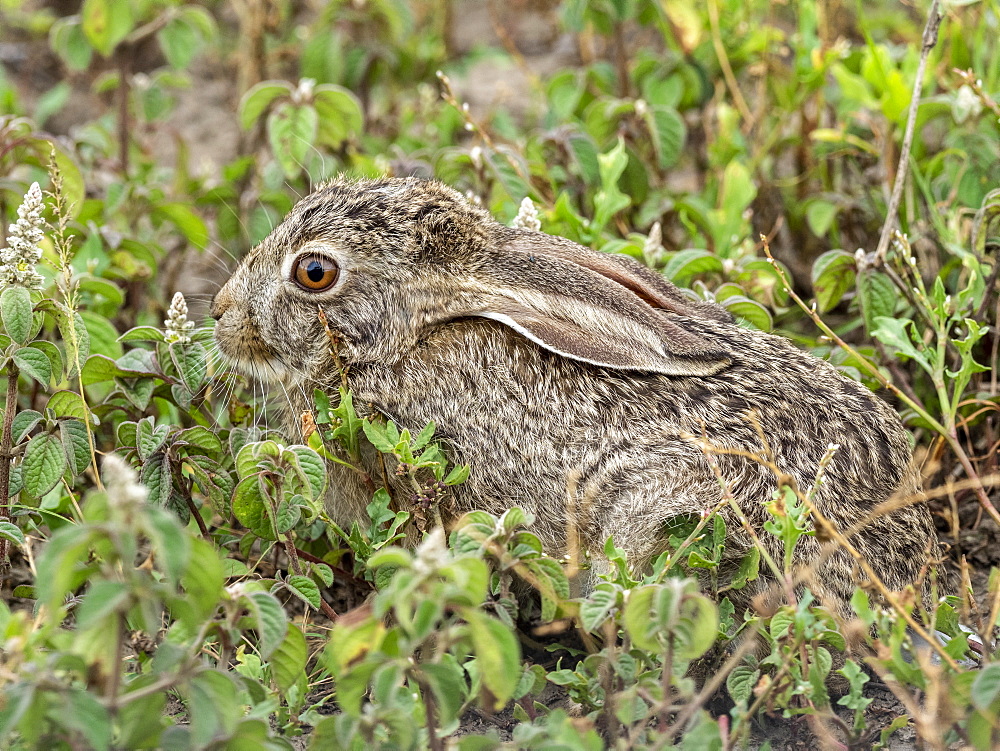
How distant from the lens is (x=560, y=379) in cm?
385

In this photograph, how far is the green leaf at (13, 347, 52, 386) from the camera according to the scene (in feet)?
11.5

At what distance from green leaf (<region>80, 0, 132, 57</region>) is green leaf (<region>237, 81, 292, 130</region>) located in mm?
963

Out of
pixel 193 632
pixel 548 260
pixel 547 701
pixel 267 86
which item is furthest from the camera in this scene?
pixel 267 86

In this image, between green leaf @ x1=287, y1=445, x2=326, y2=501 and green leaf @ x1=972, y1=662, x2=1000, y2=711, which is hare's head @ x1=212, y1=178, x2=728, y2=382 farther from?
green leaf @ x1=972, y1=662, x2=1000, y2=711

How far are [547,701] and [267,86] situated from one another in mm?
3176

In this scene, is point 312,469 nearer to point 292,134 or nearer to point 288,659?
point 288,659

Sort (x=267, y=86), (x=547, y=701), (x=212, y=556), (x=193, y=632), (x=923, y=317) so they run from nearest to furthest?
(x=212, y=556) < (x=193, y=632) < (x=547, y=701) < (x=923, y=317) < (x=267, y=86)

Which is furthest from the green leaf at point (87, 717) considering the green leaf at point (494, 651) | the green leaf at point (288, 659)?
the green leaf at point (494, 651)

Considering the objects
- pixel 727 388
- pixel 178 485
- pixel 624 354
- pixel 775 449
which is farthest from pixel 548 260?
pixel 178 485

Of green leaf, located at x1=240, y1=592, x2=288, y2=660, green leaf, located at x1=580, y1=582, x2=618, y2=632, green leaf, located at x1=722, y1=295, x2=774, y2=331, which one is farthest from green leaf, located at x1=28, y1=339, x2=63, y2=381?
green leaf, located at x1=722, y1=295, x2=774, y2=331

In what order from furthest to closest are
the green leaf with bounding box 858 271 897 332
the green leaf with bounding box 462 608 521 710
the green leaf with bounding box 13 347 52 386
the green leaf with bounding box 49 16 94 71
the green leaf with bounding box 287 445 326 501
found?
the green leaf with bounding box 49 16 94 71
the green leaf with bounding box 858 271 897 332
the green leaf with bounding box 13 347 52 386
the green leaf with bounding box 287 445 326 501
the green leaf with bounding box 462 608 521 710

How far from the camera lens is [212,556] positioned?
2498 millimetres

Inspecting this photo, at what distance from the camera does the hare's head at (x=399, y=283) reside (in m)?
3.95

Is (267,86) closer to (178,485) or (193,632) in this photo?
(178,485)
